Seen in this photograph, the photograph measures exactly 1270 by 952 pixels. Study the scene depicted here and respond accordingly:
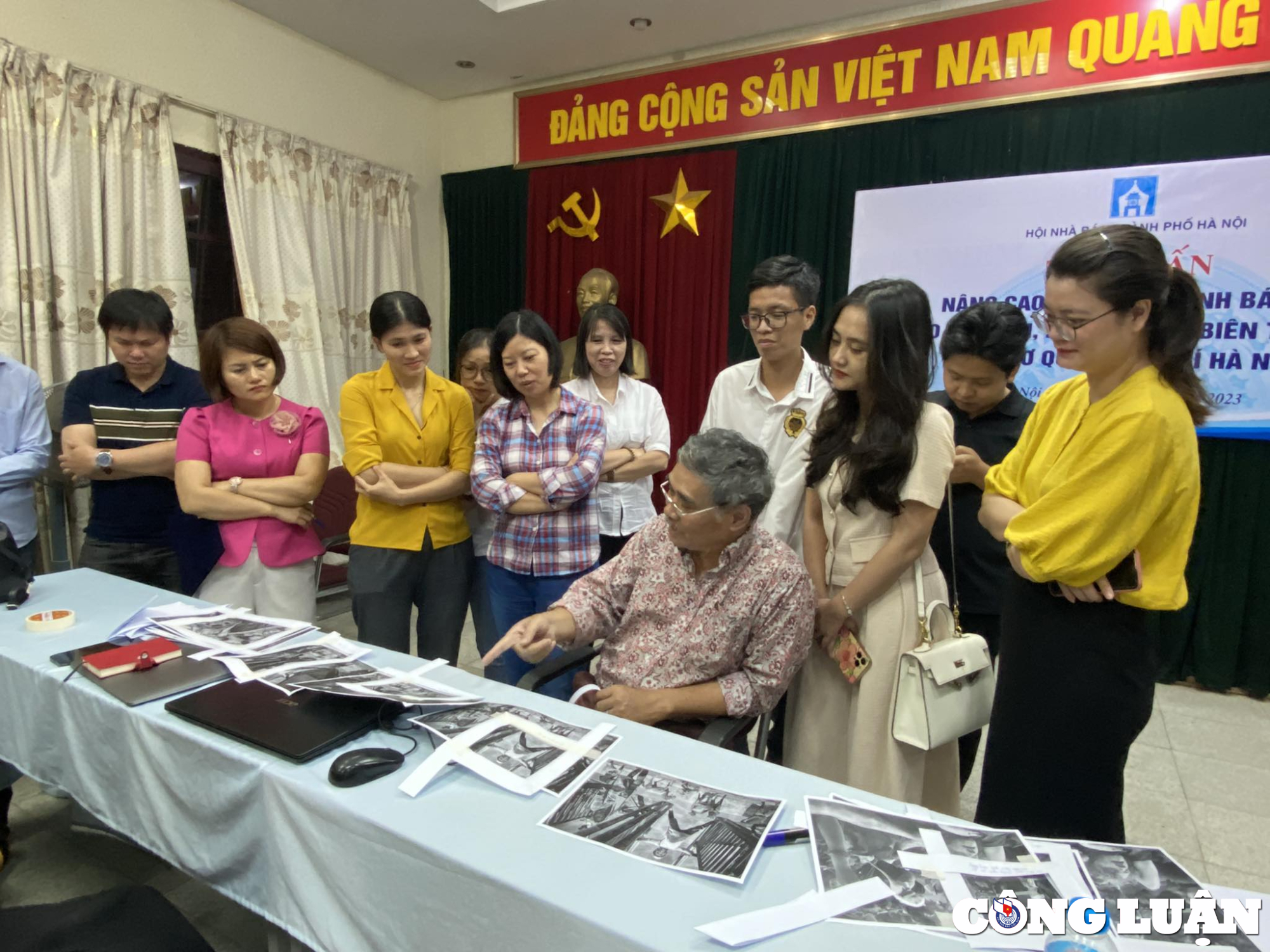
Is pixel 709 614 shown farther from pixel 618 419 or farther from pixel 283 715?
pixel 618 419

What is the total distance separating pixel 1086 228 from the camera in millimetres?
3021

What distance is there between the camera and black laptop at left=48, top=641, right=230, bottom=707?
125 centimetres

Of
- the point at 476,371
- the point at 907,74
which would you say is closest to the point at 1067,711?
the point at 476,371

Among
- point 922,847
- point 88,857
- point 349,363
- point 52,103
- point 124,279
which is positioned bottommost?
point 88,857

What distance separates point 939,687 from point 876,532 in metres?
0.33

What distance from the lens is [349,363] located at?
14.9 feet

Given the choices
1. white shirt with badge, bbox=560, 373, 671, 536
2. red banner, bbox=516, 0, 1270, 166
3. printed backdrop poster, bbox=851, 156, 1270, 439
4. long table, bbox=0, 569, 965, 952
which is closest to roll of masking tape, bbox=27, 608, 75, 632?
long table, bbox=0, 569, 965, 952

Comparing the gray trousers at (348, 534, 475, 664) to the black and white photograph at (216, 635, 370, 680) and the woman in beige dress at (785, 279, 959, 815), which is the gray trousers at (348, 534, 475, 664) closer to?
the black and white photograph at (216, 635, 370, 680)

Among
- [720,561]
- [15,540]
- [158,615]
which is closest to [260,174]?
[15,540]

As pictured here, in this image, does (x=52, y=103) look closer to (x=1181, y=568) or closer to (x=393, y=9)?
(x=393, y=9)

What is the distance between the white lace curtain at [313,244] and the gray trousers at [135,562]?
206cm

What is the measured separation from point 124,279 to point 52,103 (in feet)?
2.42

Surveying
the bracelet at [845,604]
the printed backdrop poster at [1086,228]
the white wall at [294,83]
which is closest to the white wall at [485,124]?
the white wall at [294,83]

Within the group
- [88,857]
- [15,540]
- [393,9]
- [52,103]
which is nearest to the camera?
[88,857]
